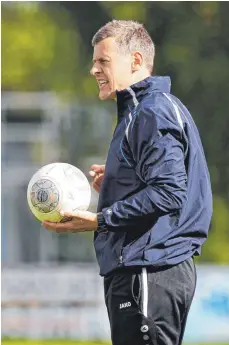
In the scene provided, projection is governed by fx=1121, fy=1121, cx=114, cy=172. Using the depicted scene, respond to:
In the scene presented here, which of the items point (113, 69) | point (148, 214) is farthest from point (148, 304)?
point (113, 69)

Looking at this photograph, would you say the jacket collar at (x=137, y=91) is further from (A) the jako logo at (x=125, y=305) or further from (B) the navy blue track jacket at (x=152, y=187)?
(A) the jako logo at (x=125, y=305)

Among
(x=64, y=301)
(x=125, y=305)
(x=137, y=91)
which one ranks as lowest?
(x=64, y=301)

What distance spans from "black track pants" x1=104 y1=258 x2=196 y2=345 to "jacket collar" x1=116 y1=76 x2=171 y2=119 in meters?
0.71

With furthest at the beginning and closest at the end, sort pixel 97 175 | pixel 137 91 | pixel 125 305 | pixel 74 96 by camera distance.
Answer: pixel 74 96, pixel 97 175, pixel 137 91, pixel 125 305

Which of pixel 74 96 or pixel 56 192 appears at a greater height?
pixel 56 192

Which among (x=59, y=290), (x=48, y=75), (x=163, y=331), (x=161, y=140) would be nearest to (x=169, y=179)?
(x=161, y=140)

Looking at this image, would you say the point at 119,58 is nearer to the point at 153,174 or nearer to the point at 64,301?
the point at 153,174

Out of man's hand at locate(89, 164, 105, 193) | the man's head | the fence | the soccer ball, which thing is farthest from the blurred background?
the man's head

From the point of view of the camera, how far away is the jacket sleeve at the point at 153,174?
4.57m

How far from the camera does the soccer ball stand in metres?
5.00

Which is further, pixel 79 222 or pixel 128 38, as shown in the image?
pixel 128 38

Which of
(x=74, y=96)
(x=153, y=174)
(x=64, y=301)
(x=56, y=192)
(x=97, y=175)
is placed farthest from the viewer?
(x=74, y=96)

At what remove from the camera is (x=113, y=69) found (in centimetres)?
486

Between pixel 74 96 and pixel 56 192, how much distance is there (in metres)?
17.7
